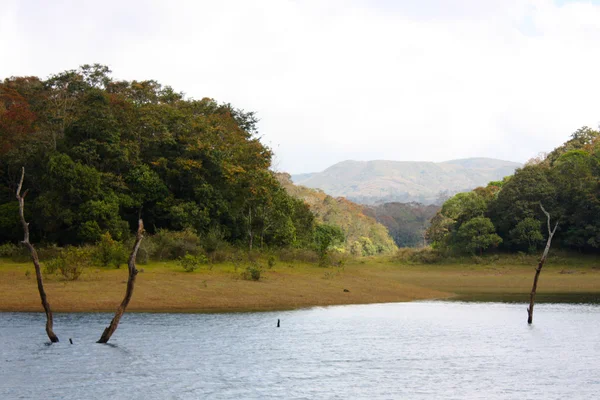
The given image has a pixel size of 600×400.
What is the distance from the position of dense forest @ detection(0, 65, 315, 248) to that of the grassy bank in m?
5.76

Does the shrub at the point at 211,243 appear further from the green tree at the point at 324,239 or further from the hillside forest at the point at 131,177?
the green tree at the point at 324,239

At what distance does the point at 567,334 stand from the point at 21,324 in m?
23.8

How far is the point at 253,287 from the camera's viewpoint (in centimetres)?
3912

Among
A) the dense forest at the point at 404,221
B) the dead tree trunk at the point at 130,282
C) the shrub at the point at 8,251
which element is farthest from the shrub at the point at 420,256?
the dense forest at the point at 404,221

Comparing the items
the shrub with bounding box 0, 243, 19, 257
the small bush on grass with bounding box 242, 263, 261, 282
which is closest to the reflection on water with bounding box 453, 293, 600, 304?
the small bush on grass with bounding box 242, 263, 261, 282

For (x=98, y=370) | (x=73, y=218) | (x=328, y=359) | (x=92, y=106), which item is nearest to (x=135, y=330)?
(x=98, y=370)

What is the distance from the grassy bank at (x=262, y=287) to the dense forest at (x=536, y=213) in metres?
5.68

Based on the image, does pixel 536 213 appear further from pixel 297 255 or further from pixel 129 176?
pixel 129 176

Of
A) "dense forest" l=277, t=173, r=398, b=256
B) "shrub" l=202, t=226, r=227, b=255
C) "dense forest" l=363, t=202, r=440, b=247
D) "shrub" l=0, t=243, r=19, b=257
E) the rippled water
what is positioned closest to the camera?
the rippled water

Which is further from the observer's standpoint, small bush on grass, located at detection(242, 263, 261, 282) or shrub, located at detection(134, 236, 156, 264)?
shrub, located at detection(134, 236, 156, 264)

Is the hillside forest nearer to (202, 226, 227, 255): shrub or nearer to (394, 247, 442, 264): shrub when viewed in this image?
(202, 226, 227, 255): shrub

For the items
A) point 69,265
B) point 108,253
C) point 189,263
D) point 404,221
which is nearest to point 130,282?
point 69,265

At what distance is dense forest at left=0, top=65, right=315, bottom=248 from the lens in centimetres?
4681

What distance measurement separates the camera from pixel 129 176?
51.3 m
